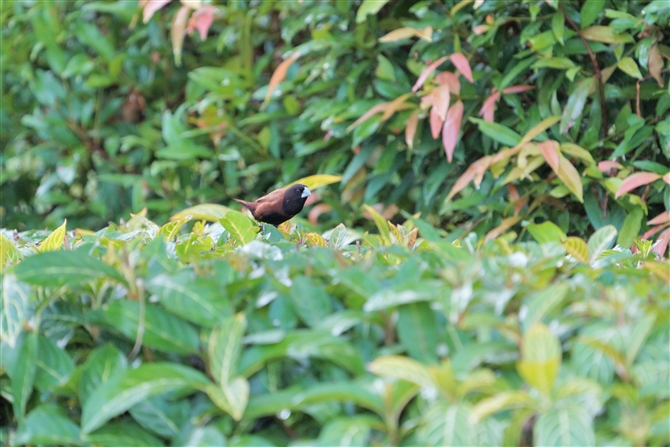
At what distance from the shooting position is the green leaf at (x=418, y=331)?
156cm

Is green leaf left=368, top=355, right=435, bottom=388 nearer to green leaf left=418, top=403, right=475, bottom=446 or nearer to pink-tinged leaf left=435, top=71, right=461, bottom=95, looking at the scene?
green leaf left=418, top=403, right=475, bottom=446

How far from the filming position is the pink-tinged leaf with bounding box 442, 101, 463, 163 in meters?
3.60

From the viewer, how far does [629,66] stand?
3438 millimetres

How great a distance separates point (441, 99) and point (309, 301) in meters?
2.15

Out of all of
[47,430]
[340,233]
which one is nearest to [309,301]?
[47,430]

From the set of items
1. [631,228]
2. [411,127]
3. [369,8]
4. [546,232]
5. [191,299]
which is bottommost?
[631,228]

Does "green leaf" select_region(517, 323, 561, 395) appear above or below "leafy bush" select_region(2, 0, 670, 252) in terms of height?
above

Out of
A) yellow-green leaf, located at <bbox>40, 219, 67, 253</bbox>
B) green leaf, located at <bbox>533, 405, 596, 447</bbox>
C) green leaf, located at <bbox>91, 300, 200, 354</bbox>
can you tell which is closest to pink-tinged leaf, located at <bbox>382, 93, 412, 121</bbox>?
yellow-green leaf, located at <bbox>40, 219, 67, 253</bbox>

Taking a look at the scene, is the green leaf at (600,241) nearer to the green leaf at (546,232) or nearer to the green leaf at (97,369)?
the green leaf at (546,232)

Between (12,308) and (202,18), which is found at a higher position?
(12,308)

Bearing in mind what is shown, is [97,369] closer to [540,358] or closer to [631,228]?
[540,358]

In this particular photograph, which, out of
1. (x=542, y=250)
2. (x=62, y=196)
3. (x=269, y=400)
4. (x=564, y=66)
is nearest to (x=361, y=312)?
(x=269, y=400)

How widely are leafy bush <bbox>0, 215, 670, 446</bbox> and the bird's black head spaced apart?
1.93 m

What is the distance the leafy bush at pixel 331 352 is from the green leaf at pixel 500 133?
68.5 inches
